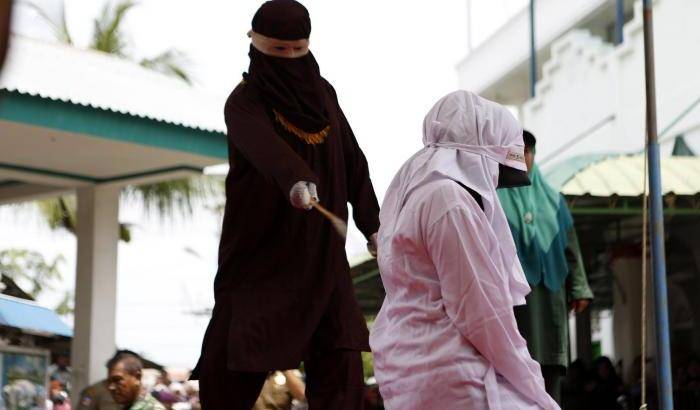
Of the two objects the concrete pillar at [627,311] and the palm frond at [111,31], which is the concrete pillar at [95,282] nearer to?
the concrete pillar at [627,311]

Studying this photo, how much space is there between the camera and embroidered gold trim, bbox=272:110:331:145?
13.2ft

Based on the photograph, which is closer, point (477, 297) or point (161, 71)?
point (477, 297)

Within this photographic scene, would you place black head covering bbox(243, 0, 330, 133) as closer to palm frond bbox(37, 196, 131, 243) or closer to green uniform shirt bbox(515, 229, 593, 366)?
green uniform shirt bbox(515, 229, 593, 366)

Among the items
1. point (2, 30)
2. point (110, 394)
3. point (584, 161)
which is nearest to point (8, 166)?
point (110, 394)

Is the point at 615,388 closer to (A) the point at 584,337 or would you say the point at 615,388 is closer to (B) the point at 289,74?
(A) the point at 584,337

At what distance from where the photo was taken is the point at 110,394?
7.48m

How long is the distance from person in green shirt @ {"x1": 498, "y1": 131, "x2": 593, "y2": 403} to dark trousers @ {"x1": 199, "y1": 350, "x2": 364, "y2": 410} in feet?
4.97

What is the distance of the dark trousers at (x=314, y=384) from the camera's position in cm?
385

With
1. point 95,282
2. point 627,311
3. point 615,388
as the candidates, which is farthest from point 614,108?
point 95,282

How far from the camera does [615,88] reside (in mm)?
15250

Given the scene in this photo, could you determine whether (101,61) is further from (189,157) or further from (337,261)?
(337,261)

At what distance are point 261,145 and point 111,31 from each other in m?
19.5

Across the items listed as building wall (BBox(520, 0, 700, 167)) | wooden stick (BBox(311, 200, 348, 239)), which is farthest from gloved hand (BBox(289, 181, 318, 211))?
building wall (BBox(520, 0, 700, 167))

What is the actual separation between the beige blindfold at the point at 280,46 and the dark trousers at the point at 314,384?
0.98 metres
